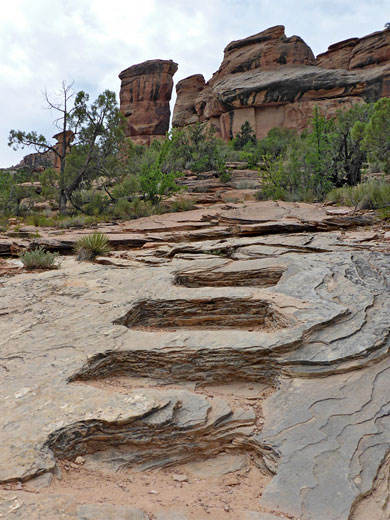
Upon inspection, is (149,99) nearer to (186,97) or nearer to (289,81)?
(186,97)

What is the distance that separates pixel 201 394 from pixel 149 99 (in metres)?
50.1

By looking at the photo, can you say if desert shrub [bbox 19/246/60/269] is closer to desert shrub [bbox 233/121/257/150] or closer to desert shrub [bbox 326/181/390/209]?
desert shrub [bbox 326/181/390/209]

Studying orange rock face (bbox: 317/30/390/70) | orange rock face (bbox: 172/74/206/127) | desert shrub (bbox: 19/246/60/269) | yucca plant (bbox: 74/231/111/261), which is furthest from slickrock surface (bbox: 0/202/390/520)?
orange rock face (bbox: 172/74/206/127)

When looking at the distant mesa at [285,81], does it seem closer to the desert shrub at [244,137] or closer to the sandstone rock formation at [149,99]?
the desert shrub at [244,137]

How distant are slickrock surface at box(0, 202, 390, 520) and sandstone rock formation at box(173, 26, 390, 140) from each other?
3540cm

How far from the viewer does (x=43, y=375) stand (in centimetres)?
336

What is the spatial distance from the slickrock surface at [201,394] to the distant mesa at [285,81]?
35.4 m

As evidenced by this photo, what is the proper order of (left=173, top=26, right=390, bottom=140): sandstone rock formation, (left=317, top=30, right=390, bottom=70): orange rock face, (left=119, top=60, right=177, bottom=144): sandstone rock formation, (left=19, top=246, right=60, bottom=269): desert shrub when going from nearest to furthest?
(left=19, top=246, right=60, bottom=269): desert shrub, (left=173, top=26, right=390, bottom=140): sandstone rock formation, (left=317, top=30, right=390, bottom=70): orange rock face, (left=119, top=60, right=177, bottom=144): sandstone rock formation

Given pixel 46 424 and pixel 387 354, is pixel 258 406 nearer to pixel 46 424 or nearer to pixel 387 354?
pixel 387 354

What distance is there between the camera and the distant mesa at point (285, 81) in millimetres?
36531

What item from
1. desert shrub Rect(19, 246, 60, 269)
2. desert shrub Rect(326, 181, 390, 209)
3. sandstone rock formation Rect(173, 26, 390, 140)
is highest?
sandstone rock formation Rect(173, 26, 390, 140)

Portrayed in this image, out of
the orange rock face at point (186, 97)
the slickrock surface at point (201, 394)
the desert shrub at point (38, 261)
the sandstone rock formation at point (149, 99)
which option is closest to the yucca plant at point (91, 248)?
the desert shrub at point (38, 261)

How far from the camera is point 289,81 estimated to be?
37000 millimetres

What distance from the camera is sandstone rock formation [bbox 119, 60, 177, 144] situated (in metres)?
48.2
